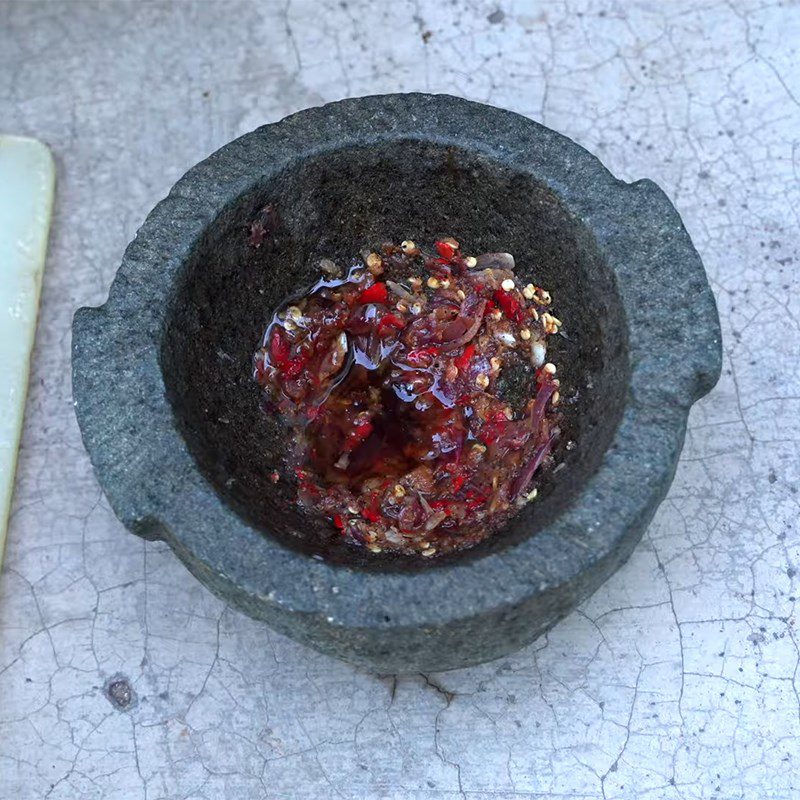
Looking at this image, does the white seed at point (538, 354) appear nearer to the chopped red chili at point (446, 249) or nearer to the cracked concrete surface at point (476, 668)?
the chopped red chili at point (446, 249)

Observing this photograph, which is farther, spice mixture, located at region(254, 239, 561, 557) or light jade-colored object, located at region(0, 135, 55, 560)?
light jade-colored object, located at region(0, 135, 55, 560)

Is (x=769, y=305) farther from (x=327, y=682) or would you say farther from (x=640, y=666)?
(x=327, y=682)

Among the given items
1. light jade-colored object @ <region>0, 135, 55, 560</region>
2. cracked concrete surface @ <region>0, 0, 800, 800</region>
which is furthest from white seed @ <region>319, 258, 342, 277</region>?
light jade-colored object @ <region>0, 135, 55, 560</region>

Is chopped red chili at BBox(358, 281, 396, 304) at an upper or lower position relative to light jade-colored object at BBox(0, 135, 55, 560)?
upper

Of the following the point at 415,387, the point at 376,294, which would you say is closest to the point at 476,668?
the point at 415,387

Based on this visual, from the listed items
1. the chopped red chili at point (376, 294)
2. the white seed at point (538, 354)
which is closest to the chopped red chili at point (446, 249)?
the chopped red chili at point (376, 294)

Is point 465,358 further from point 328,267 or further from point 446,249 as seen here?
point 328,267

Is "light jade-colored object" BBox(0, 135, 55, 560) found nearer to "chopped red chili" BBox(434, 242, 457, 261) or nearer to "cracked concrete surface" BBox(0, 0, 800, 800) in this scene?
"cracked concrete surface" BBox(0, 0, 800, 800)
